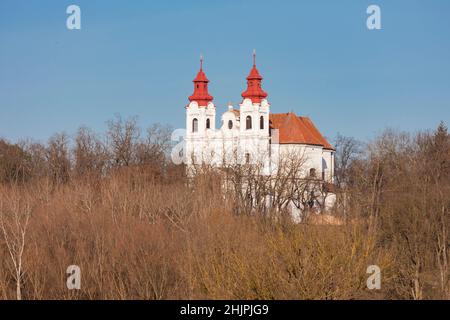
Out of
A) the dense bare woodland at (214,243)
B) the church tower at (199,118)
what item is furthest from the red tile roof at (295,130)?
the dense bare woodland at (214,243)

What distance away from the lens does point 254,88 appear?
70.9 metres

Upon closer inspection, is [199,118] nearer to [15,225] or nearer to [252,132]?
[252,132]

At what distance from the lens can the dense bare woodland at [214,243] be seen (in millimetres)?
20859

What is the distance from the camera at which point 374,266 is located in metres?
22.3

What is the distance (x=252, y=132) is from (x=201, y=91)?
5.89 metres

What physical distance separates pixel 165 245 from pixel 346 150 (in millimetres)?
60376

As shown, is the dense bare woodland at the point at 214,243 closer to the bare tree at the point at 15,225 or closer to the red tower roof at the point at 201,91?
the bare tree at the point at 15,225

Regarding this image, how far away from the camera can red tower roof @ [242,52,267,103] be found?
230 ft

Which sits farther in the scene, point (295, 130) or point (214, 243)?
point (295, 130)

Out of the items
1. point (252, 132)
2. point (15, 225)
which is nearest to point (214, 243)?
point (15, 225)

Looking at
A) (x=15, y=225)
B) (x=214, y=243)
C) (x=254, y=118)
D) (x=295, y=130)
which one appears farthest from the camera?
(x=295, y=130)

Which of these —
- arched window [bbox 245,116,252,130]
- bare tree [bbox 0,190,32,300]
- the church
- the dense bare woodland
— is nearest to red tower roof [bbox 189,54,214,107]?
the church
